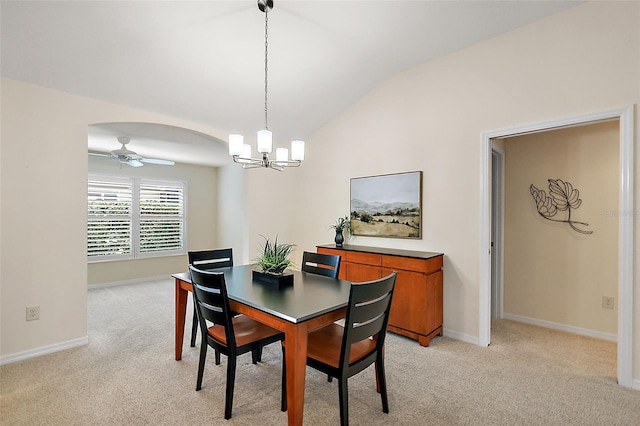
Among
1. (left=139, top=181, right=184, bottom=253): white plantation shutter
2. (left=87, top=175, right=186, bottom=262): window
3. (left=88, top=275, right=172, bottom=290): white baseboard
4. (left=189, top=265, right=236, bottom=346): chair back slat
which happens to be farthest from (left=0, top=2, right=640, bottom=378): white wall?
→ (left=139, top=181, right=184, bottom=253): white plantation shutter

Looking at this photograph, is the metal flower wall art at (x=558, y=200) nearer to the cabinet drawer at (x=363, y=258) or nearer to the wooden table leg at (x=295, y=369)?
the cabinet drawer at (x=363, y=258)

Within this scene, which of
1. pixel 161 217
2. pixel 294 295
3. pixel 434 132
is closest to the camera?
pixel 294 295

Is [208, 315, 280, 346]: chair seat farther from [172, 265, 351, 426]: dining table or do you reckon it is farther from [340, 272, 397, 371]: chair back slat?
→ [340, 272, 397, 371]: chair back slat

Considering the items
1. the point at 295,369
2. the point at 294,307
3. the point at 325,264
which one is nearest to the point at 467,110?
the point at 325,264

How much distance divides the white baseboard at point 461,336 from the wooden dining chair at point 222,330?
1978 mm

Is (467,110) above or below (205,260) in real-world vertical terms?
above

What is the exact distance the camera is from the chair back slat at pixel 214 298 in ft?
6.34

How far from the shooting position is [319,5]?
8.44 ft

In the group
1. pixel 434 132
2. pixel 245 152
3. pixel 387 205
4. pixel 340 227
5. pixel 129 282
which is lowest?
pixel 129 282

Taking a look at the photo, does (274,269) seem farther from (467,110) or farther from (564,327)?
(564,327)

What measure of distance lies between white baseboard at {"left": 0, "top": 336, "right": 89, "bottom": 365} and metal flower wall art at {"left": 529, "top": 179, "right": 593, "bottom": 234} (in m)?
5.14

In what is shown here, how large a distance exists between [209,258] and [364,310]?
1.94 meters

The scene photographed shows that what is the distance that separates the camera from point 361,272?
3.55 metres

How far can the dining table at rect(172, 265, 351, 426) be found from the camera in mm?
1702
